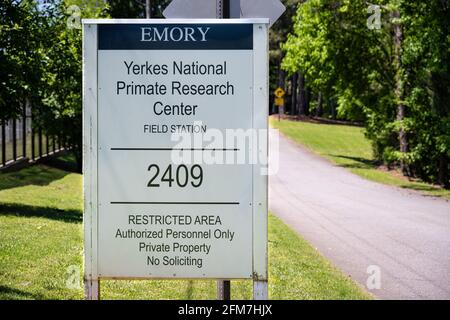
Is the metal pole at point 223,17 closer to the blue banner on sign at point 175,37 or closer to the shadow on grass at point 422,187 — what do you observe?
the blue banner on sign at point 175,37

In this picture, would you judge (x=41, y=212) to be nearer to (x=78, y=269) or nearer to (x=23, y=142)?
(x=78, y=269)

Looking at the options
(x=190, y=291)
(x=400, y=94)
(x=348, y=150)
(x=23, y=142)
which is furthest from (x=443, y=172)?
(x=190, y=291)

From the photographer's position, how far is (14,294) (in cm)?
609

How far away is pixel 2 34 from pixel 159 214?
8.91 meters

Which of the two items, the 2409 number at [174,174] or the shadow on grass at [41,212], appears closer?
the 2409 number at [174,174]

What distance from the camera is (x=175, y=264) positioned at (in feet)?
15.2

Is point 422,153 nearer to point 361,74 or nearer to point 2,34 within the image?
point 361,74

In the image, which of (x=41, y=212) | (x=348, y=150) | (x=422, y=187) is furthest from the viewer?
(x=348, y=150)

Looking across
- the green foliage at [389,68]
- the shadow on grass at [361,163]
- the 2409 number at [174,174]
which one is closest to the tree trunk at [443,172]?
the green foliage at [389,68]

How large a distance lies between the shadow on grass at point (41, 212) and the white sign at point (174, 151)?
25.7 ft

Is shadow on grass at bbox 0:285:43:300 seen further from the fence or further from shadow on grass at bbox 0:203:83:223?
the fence

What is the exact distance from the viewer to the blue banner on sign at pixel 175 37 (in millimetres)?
4512

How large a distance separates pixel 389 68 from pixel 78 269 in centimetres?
2238

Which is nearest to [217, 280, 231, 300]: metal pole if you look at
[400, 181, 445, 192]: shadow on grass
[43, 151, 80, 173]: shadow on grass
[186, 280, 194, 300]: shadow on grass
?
[186, 280, 194, 300]: shadow on grass
